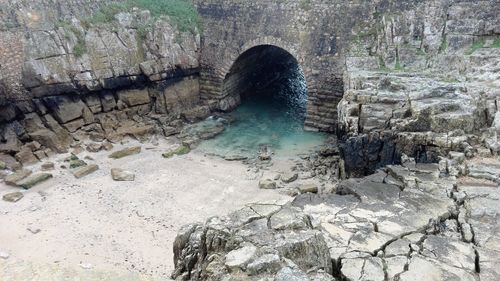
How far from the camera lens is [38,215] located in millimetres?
15297

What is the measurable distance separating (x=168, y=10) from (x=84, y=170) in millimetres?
10283

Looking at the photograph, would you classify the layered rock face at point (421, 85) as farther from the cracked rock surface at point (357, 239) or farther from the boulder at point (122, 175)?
the boulder at point (122, 175)

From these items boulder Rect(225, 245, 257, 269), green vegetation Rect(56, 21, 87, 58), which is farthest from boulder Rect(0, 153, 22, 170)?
boulder Rect(225, 245, 257, 269)

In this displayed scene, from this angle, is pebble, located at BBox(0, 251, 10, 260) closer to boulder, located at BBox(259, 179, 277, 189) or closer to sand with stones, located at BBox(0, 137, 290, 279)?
sand with stones, located at BBox(0, 137, 290, 279)

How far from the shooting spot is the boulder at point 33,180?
17.2 m

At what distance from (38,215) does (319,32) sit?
14.8 metres

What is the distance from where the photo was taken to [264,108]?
26062 mm

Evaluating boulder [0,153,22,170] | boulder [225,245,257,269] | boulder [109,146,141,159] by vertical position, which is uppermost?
boulder [225,245,257,269]

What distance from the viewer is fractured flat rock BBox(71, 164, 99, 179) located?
18.1m

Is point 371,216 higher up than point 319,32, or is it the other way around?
point 319,32

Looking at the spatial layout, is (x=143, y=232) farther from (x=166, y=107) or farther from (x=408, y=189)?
(x=166, y=107)

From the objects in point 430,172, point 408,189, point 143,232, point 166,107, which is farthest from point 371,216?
point 166,107

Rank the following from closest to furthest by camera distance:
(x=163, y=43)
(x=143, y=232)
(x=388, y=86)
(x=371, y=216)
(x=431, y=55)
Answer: (x=371, y=216), (x=143, y=232), (x=388, y=86), (x=431, y=55), (x=163, y=43)

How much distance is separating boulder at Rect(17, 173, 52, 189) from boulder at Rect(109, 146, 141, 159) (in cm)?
291
